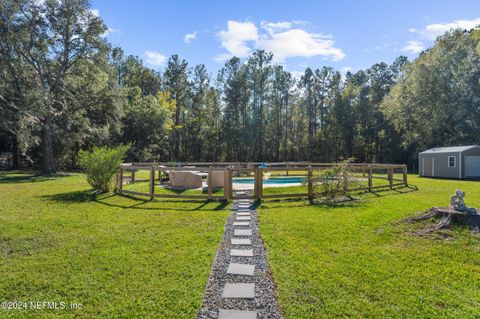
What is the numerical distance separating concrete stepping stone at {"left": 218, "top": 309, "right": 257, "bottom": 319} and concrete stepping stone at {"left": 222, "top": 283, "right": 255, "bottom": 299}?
282 mm

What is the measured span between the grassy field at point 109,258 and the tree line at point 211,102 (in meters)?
12.6

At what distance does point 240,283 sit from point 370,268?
5.18 feet

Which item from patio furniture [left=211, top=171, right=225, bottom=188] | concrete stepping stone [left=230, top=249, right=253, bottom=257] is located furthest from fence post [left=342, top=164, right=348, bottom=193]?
concrete stepping stone [left=230, top=249, right=253, bottom=257]

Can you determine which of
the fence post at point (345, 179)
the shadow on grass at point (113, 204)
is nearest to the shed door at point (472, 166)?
the fence post at point (345, 179)

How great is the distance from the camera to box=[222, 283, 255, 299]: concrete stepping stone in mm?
2986

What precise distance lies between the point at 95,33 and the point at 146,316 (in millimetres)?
20843

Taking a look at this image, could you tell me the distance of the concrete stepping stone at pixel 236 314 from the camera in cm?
260

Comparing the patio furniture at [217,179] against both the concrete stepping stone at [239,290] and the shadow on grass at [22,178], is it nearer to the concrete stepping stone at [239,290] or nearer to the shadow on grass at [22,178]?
the concrete stepping stone at [239,290]

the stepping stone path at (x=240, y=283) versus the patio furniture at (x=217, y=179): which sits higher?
the patio furniture at (x=217, y=179)

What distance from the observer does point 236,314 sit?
264cm

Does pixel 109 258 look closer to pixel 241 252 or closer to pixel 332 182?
pixel 241 252

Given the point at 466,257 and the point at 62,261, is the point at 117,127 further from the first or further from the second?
the point at 466,257

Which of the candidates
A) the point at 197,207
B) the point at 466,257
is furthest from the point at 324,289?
the point at 197,207

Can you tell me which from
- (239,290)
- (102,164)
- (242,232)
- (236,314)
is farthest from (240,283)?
(102,164)
